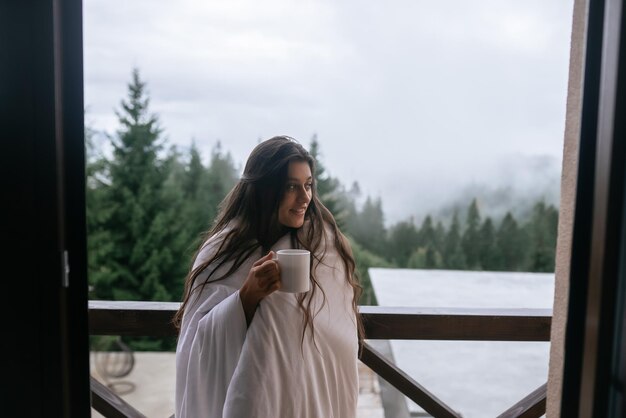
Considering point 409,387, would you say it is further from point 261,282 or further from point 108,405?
point 108,405

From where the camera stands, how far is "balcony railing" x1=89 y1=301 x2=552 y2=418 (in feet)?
5.17

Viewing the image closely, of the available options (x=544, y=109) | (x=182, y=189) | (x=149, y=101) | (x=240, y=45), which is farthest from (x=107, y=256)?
(x=544, y=109)

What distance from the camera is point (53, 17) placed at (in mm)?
648

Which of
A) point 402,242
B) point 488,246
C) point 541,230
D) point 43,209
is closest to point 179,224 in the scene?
point 402,242

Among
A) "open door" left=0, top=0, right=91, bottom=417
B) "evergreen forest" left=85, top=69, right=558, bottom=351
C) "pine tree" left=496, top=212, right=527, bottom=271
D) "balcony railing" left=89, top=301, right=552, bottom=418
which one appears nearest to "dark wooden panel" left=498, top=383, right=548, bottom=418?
"balcony railing" left=89, top=301, right=552, bottom=418

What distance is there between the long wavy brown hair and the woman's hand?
0.12 m

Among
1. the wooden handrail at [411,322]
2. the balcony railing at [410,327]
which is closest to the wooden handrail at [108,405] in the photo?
the balcony railing at [410,327]

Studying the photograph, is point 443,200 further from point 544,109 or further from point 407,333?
point 407,333

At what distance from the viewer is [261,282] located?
4.06 ft

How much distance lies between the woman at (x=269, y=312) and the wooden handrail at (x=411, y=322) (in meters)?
0.13

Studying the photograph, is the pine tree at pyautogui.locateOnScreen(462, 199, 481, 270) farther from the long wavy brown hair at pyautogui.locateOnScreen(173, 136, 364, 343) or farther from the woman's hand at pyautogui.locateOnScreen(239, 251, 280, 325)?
the woman's hand at pyautogui.locateOnScreen(239, 251, 280, 325)

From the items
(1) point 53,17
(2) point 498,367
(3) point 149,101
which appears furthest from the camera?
(3) point 149,101

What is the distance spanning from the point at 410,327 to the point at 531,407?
433mm

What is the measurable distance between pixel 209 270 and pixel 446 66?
19419 millimetres
